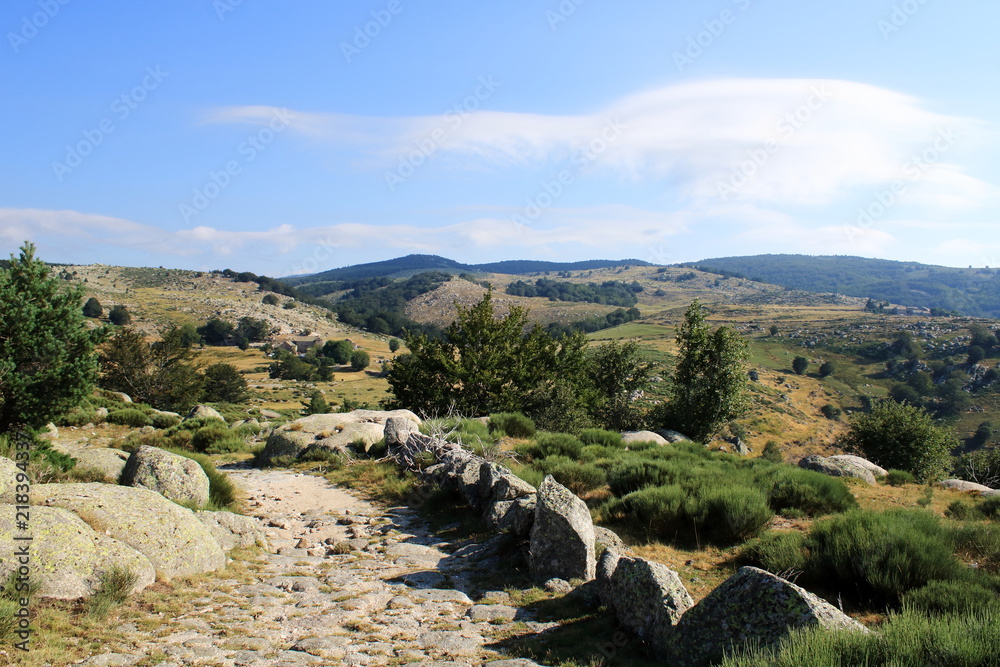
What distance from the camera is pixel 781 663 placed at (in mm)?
3334

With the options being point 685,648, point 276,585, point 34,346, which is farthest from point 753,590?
point 34,346

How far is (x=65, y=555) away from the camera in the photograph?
5.55m

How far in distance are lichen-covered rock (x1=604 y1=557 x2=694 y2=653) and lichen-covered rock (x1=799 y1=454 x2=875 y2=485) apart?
12.0 m

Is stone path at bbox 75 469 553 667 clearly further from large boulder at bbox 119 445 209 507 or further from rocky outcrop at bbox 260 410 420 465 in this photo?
rocky outcrop at bbox 260 410 420 465

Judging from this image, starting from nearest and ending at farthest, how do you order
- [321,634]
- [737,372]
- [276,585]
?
[321,634] < [276,585] < [737,372]

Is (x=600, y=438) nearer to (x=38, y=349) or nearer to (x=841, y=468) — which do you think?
(x=841, y=468)

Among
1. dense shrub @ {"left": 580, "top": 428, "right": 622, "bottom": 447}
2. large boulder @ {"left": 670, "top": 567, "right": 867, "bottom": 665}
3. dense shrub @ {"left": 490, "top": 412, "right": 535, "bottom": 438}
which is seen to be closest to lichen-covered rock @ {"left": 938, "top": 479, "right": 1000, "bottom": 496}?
dense shrub @ {"left": 580, "top": 428, "right": 622, "bottom": 447}

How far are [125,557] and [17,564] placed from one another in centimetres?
99

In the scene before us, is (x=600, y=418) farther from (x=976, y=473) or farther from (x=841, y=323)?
(x=841, y=323)

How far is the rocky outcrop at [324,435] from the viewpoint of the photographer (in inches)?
615

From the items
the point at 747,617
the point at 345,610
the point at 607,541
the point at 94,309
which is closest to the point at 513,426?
the point at 607,541

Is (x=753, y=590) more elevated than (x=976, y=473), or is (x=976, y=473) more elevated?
(x=753, y=590)

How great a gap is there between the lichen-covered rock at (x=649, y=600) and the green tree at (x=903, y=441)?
20.9 meters

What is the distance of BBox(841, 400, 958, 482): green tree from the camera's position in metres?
21.6
